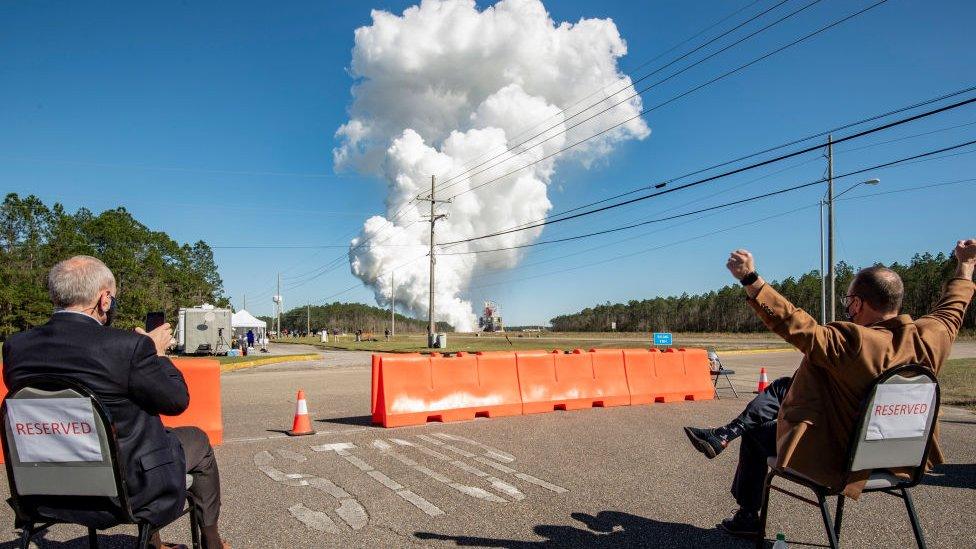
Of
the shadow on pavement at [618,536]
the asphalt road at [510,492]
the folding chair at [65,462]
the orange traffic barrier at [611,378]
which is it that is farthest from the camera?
the orange traffic barrier at [611,378]

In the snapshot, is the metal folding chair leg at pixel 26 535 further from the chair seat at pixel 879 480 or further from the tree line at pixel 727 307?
the tree line at pixel 727 307

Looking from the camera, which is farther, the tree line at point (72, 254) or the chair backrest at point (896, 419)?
the tree line at point (72, 254)

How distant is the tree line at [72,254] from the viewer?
188 ft

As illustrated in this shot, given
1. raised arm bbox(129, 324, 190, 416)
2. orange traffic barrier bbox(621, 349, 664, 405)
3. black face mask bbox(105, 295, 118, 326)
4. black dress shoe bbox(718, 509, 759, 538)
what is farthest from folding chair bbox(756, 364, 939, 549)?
orange traffic barrier bbox(621, 349, 664, 405)

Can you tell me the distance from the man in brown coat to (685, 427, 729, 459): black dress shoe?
114 centimetres

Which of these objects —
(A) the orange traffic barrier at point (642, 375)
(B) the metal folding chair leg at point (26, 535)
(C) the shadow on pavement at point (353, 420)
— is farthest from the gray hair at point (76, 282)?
(A) the orange traffic barrier at point (642, 375)

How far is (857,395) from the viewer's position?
3.16 m

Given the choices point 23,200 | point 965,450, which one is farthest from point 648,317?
point 965,450

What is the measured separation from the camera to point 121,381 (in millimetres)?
2801

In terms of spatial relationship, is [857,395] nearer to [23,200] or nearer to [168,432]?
[168,432]

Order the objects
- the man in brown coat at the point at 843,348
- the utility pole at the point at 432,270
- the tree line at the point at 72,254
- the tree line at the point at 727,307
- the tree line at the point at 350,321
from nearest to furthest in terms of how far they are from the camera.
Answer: the man in brown coat at the point at 843,348 < the utility pole at the point at 432,270 < the tree line at the point at 72,254 < the tree line at the point at 727,307 < the tree line at the point at 350,321

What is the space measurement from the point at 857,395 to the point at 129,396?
3474 mm

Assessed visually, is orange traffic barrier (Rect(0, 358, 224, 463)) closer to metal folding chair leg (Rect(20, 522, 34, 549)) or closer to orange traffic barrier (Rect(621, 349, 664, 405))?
metal folding chair leg (Rect(20, 522, 34, 549))

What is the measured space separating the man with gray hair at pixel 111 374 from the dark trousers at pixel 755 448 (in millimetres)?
3351
